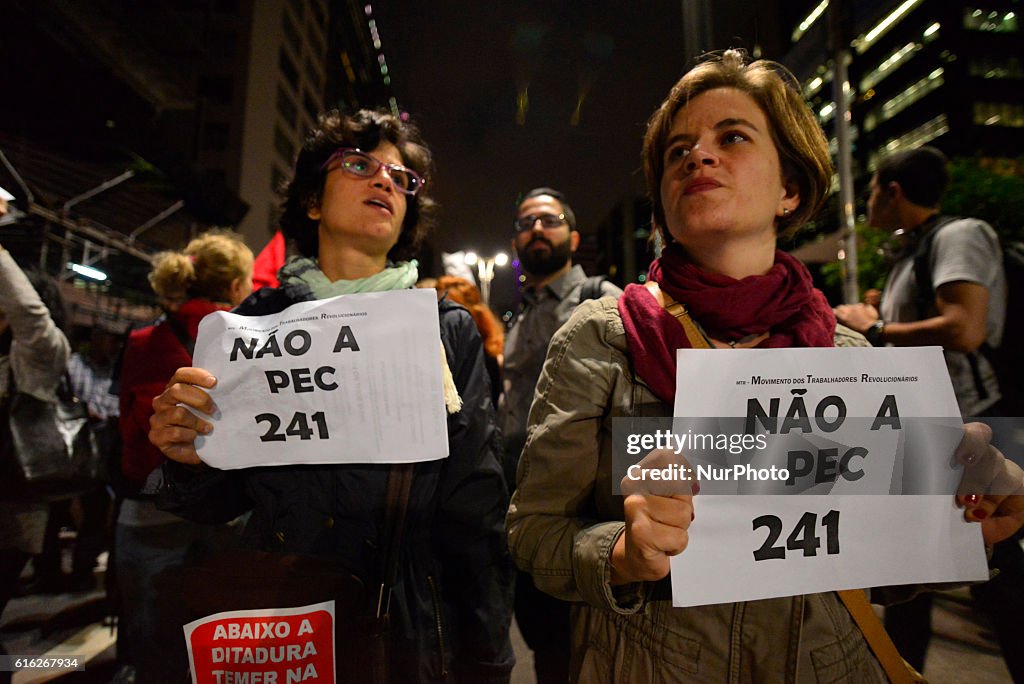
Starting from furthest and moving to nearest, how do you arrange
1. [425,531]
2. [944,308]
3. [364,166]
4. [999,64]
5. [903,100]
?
[903,100]
[999,64]
[944,308]
[364,166]
[425,531]

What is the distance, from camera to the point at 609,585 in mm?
977

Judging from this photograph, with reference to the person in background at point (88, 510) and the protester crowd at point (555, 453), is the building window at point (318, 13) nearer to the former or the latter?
the protester crowd at point (555, 453)

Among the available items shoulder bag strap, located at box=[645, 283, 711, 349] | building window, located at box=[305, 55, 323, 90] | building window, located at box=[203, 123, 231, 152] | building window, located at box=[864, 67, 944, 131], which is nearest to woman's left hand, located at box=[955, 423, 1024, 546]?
shoulder bag strap, located at box=[645, 283, 711, 349]

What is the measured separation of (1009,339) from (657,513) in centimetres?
224

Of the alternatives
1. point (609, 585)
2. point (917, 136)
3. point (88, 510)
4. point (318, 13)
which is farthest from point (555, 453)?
point (917, 136)

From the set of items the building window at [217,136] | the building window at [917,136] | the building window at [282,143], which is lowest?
the building window at [217,136]

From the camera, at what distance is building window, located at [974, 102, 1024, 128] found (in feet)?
119

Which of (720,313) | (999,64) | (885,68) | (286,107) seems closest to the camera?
(720,313)

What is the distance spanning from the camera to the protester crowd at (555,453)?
1.07m

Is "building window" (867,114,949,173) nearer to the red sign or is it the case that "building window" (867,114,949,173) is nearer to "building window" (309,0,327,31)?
"building window" (309,0,327,31)

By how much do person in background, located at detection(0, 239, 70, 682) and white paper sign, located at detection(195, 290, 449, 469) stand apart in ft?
4.87

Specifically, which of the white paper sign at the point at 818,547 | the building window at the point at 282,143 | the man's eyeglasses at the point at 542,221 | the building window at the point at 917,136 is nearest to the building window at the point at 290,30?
the man's eyeglasses at the point at 542,221

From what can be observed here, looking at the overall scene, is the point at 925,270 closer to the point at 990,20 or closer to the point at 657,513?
the point at 990,20

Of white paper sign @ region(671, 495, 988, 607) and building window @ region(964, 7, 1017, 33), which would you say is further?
building window @ region(964, 7, 1017, 33)
